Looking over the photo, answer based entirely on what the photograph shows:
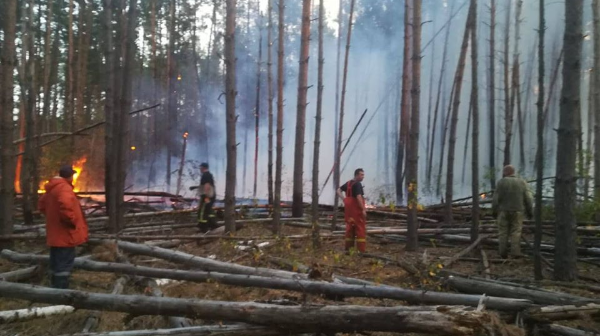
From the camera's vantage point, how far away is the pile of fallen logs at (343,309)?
3742mm

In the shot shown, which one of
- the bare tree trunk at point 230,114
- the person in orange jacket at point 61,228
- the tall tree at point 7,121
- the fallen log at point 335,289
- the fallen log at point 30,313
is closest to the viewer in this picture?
the fallen log at point 335,289

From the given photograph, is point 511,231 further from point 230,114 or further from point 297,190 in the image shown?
point 297,190

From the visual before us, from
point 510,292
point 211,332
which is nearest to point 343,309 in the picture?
point 211,332

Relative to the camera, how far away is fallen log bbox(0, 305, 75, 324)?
4.64 metres

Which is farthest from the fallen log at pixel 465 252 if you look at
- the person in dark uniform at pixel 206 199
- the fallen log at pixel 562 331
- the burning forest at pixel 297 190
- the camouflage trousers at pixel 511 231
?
the person in dark uniform at pixel 206 199

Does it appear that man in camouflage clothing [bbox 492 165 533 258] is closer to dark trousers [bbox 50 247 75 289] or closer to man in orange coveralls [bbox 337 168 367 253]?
man in orange coveralls [bbox 337 168 367 253]

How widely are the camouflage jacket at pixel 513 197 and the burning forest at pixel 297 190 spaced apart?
34 millimetres

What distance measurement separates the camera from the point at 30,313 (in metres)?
4.84

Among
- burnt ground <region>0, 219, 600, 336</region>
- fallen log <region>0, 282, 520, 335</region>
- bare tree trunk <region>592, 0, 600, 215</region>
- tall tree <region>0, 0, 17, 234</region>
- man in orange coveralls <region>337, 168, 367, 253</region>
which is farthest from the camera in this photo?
bare tree trunk <region>592, 0, 600, 215</region>

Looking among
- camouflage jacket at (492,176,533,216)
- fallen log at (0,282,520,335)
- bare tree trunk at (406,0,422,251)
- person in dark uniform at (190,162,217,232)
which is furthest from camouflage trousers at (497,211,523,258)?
person in dark uniform at (190,162,217,232)

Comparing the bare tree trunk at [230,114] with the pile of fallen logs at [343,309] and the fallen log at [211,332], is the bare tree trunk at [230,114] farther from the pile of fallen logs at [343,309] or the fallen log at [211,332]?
the fallen log at [211,332]

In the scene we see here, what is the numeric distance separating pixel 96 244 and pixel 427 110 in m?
19.8

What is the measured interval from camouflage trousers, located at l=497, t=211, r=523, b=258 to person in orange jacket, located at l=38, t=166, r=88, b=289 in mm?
7297

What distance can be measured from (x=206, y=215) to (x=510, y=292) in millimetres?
7967
